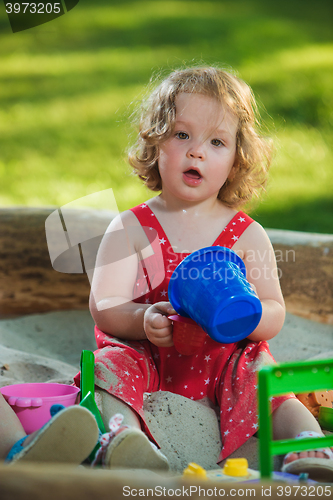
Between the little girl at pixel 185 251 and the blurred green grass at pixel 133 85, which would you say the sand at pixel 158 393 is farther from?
the blurred green grass at pixel 133 85

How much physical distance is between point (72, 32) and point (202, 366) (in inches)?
220

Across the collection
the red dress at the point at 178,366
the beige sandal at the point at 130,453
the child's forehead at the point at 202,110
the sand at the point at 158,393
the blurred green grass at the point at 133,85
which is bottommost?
the blurred green grass at the point at 133,85

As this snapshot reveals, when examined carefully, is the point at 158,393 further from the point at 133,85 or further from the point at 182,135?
the point at 133,85

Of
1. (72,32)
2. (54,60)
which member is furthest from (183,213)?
(72,32)

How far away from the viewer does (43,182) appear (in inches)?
146

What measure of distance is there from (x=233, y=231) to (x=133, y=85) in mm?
3887

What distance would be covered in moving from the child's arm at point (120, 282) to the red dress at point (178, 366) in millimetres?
20

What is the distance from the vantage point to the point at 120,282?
1162 mm

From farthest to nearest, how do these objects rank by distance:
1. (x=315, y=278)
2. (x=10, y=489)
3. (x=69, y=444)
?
1. (x=315, y=278)
2. (x=69, y=444)
3. (x=10, y=489)

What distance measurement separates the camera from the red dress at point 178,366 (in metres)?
0.97

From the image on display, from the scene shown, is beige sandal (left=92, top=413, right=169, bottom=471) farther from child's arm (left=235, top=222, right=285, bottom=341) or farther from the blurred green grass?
the blurred green grass

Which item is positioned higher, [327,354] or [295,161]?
[327,354]

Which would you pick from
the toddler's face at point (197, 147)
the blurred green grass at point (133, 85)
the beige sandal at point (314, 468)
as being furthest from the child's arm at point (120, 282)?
the blurred green grass at point (133, 85)

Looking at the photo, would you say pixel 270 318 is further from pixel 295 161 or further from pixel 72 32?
pixel 72 32
